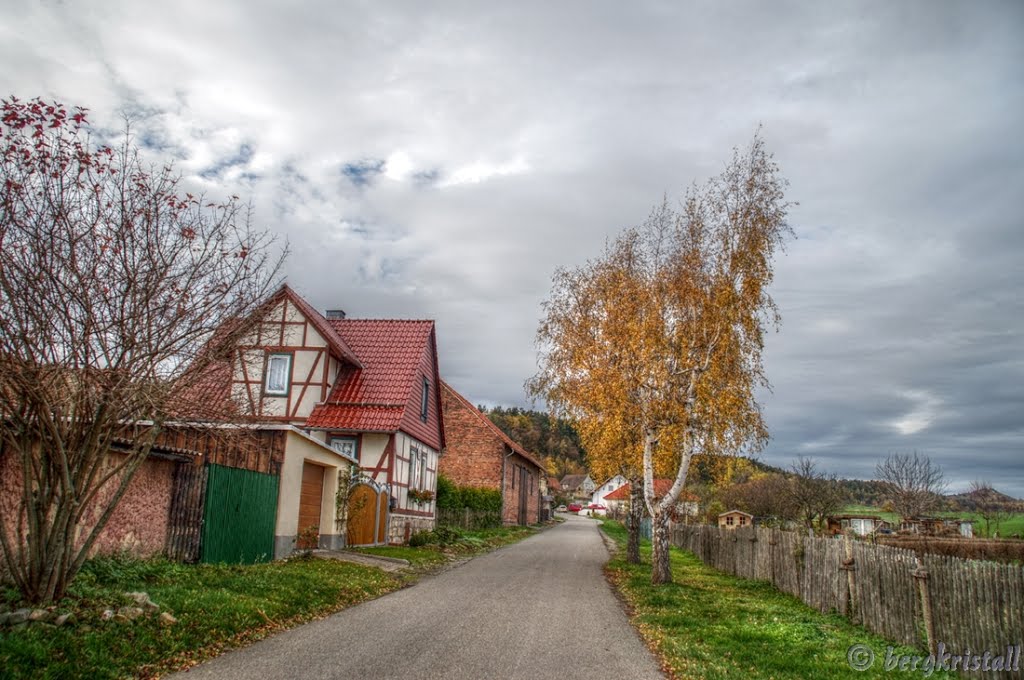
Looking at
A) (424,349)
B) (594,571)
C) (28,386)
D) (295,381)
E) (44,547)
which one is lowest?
(594,571)

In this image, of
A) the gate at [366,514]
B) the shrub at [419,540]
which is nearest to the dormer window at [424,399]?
the shrub at [419,540]

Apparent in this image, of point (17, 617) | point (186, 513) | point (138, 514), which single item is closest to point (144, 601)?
point (17, 617)

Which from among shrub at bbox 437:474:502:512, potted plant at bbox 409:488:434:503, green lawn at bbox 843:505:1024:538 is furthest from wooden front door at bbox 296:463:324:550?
green lawn at bbox 843:505:1024:538

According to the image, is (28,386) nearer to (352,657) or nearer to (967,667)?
(352,657)

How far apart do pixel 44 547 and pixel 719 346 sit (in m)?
14.5

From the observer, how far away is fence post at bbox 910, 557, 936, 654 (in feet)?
29.8

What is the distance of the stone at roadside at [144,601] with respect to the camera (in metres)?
8.23

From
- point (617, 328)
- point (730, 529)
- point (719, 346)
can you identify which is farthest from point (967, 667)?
point (730, 529)

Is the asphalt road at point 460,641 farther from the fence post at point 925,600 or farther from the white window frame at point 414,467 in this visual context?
the white window frame at point 414,467

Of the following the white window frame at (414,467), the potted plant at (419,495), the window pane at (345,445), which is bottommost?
the potted plant at (419,495)

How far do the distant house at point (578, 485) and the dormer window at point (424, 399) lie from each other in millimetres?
131187

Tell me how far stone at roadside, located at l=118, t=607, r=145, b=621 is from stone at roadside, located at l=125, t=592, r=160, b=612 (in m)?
0.22

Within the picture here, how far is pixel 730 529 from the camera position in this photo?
21359 millimetres

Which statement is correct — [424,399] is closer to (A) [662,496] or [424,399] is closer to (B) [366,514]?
(B) [366,514]
